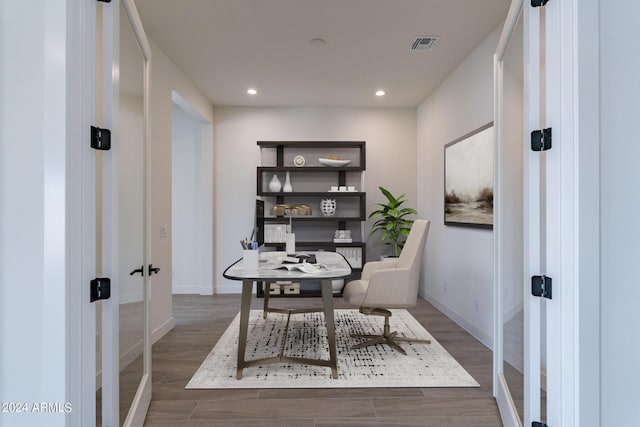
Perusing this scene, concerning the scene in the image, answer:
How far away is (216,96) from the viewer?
4.75 metres

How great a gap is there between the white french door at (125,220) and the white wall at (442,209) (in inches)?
108

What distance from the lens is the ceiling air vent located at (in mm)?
3135

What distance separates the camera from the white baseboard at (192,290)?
508cm

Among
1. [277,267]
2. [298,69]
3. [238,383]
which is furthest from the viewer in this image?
[298,69]

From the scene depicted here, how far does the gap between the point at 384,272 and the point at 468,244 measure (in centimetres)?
118

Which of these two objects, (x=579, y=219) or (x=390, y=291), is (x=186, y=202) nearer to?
(x=390, y=291)

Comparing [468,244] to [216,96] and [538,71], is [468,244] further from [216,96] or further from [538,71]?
[216,96]

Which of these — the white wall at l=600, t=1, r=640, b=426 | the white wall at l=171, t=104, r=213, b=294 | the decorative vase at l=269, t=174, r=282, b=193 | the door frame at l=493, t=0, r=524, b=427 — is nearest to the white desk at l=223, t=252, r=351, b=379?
the door frame at l=493, t=0, r=524, b=427

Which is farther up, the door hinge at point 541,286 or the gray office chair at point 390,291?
the door hinge at point 541,286

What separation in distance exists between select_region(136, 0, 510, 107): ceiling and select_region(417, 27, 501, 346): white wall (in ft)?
0.68

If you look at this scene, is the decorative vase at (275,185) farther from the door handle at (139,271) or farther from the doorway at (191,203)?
the door handle at (139,271)

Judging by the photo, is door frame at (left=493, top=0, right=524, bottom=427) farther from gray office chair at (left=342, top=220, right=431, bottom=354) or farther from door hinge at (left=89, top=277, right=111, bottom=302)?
door hinge at (left=89, top=277, right=111, bottom=302)

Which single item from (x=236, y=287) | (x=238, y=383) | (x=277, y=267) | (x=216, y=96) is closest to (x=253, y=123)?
(x=216, y=96)

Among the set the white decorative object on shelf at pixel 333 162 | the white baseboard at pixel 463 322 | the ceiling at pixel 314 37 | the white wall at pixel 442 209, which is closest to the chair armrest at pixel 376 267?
the white wall at pixel 442 209
